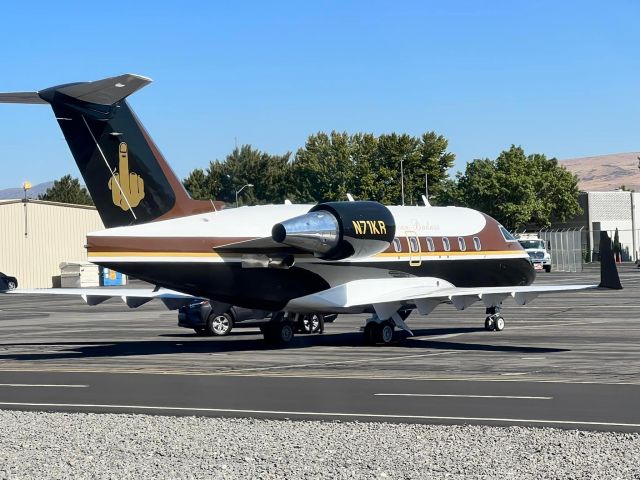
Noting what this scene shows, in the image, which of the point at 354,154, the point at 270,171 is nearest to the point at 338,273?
the point at 354,154

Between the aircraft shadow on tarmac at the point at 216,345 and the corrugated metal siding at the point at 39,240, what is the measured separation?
2134 inches

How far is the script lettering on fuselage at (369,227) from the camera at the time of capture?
27203 mm

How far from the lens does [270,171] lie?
438 feet

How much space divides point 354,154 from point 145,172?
3590 inches

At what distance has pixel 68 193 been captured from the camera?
15638 centimetres

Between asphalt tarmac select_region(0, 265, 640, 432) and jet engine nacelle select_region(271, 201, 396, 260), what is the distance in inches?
97.7

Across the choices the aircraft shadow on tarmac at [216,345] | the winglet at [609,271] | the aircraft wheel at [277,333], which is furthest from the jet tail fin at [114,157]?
the winglet at [609,271]

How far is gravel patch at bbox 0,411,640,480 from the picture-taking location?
11.5m

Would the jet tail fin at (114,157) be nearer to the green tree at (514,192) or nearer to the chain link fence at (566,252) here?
the chain link fence at (566,252)

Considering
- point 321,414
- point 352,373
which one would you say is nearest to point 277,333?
point 352,373

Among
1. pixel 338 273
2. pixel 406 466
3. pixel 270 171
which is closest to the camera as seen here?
pixel 406 466

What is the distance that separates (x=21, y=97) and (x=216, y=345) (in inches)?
347

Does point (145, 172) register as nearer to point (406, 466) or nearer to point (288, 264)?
point (288, 264)

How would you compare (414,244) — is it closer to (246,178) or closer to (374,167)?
(374,167)
